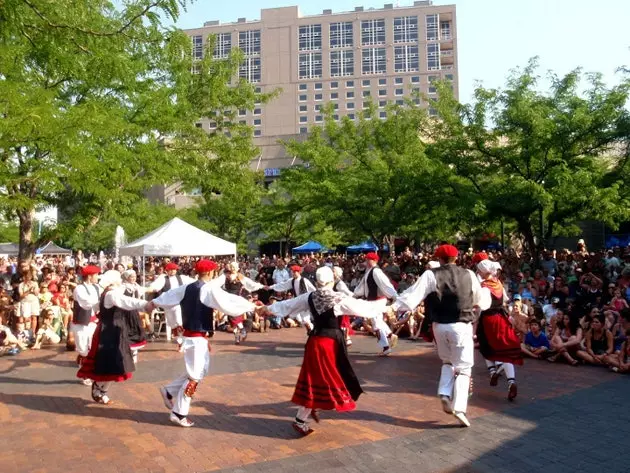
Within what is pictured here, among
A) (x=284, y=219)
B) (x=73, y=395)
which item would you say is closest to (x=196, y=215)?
(x=284, y=219)

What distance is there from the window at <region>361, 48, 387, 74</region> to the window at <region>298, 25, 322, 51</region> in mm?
7758

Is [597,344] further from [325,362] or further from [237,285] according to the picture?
[237,285]

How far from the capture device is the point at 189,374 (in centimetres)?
625

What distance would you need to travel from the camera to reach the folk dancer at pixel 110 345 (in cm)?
698

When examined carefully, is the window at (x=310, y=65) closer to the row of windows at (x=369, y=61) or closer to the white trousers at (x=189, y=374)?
the row of windows at (x=369, y=61)

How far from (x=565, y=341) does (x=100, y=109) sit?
32.3ft

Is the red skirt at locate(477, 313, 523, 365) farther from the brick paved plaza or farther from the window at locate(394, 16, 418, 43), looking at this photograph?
the window at locate(394, 16, 418, 43)

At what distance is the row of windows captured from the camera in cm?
9594

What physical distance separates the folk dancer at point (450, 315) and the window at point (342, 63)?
95.8 meters

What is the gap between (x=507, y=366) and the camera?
727 centimetres

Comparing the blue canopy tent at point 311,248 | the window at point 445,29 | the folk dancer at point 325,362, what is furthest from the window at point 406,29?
the folk dancer at point 325,362

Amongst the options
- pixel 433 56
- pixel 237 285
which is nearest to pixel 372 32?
pixel 433 56

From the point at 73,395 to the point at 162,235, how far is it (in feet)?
26.1

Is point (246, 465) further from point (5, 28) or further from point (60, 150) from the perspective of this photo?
point (60, 150)
